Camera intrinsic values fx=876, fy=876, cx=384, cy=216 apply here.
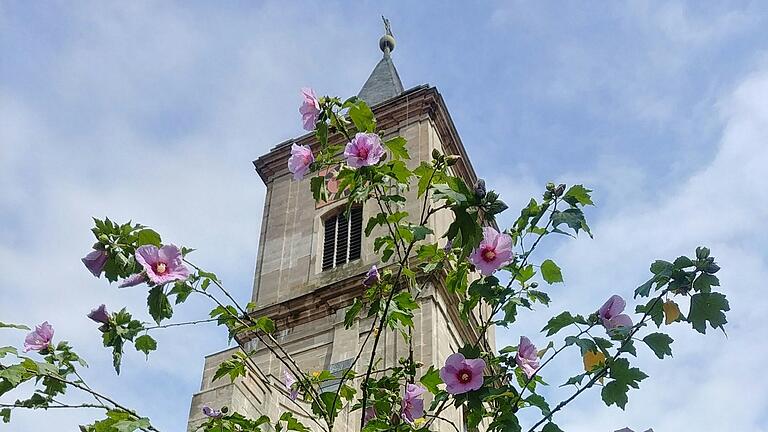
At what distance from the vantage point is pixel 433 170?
5504 mm

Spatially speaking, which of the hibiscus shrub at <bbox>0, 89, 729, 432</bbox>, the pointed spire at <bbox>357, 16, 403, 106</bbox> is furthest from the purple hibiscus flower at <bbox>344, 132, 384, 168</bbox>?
the pointed spire at <bbox>357, 16, 403, 106</bbox>


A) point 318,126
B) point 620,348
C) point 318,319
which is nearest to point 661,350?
Answer: point 620,348

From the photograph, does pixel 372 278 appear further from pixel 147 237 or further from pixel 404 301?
pixel 147 237

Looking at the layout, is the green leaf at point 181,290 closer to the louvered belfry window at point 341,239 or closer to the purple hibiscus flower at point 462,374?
the purple hibiscus flower at point 462,374

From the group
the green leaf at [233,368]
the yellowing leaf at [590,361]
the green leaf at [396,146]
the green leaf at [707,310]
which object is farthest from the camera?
the green leaf at [233,368]

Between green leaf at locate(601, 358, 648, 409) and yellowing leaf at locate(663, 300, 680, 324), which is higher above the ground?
yellowing leaf at locate(663, 300, 680, 324)

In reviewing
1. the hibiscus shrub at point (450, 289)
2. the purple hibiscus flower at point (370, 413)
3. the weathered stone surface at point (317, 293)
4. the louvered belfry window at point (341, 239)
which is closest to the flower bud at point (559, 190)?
the hibiscus shrub at point (450, 289)

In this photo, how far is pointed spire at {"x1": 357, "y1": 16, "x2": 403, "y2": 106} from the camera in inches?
1134

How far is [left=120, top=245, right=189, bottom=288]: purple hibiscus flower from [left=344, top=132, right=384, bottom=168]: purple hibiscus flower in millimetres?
1178

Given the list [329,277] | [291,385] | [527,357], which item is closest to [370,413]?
[291,385]

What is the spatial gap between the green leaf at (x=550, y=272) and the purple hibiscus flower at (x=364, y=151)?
4.17ft

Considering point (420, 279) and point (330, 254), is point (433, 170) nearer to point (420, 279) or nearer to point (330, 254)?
point (420, 279)

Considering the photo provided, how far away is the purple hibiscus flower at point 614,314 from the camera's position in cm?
500

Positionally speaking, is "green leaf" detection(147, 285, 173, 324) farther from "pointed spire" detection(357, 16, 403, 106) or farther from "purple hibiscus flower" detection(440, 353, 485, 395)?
"pointed spire" detection(357, 16, 403, 106)
